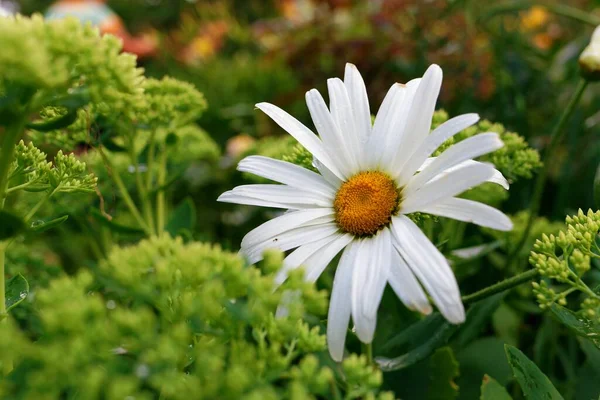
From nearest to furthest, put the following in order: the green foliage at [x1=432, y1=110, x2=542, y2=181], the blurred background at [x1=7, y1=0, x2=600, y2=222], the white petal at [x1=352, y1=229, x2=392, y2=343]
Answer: the white petal at [x1=352, y1=229, x2=392, y2=343]
the green foliage at [x1=432, y1=110, x2=542, y2=181]
the blurred background at [x1=7, y1=0, x2=600, y2=222]

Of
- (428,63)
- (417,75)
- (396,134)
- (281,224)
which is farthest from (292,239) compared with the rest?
(428,63)

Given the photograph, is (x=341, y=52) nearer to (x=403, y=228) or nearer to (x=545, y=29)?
(x=545, y=29)

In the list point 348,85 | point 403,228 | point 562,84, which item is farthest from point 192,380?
point 562,84

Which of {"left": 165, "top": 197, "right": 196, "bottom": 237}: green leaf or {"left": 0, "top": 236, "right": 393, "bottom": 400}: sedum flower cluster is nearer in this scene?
{"left": 0, "top": 236, "right": 393, "bottom": 400}: sedum flower cluster

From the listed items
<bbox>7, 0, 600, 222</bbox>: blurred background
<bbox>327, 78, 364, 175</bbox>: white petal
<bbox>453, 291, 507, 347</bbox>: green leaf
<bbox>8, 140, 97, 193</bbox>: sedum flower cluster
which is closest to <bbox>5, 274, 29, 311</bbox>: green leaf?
<bbox>8, 140, 97, 193</bbox>: sedum flower cluster

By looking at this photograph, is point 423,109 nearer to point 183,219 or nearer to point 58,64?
point 58,64

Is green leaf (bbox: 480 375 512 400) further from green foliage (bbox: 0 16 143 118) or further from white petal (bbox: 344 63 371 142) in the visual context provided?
green foliage (bbox: 0 16 143 118)
